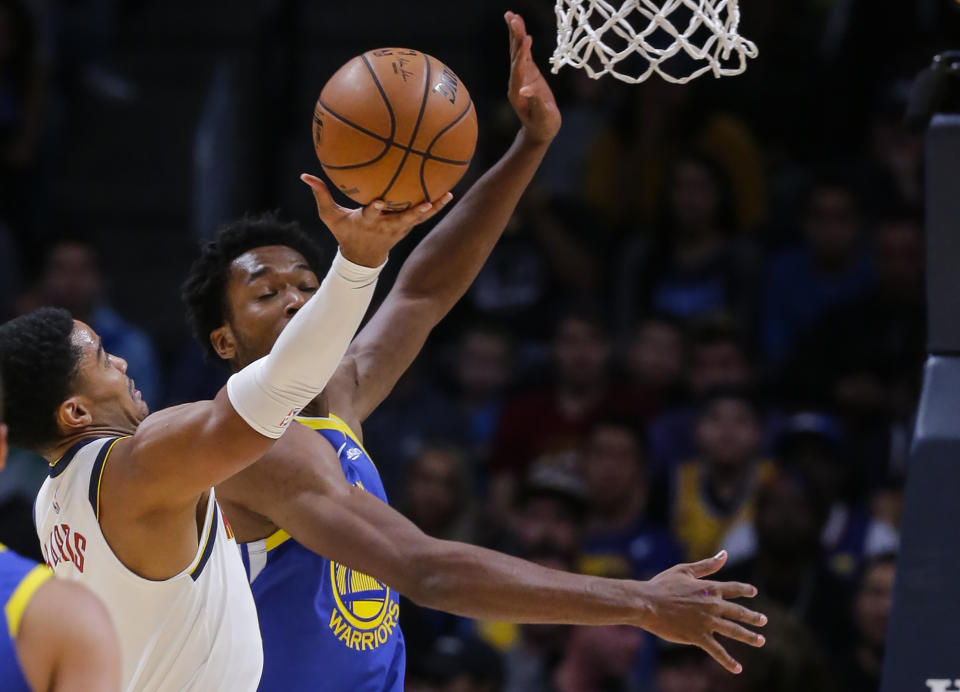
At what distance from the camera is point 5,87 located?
9078 mm

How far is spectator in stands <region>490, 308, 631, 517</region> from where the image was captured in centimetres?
748

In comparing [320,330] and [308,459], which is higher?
[320,330]

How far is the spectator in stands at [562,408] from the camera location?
7.48 metres

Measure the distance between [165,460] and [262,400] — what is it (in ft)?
0.79

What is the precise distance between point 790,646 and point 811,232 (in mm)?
2764

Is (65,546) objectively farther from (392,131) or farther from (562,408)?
(562,408)

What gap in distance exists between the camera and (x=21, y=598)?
2.47 m

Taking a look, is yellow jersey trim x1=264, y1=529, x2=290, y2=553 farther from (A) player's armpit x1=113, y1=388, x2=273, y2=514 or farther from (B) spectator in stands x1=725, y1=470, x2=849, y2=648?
(B) spectator in stands x1=725, y1=470, x2=849, y2=648

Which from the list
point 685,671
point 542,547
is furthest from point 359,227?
point 542,547

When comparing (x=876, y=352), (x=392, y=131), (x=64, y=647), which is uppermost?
(x=392, y=131)

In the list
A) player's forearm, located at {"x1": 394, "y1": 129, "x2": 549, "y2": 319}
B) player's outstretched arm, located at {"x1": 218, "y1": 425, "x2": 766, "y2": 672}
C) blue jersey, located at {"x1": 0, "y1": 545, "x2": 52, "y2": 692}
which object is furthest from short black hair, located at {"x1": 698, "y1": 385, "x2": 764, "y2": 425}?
blue jersey, located at {"x1": 0, "y1": 545, "x2": 52, "y2": 692}

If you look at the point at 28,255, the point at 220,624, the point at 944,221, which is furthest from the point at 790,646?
the point at 28,255

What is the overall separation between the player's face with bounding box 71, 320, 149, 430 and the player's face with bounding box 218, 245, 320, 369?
43cm

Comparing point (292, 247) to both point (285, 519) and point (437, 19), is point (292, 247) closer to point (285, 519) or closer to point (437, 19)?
point (285, 519)
